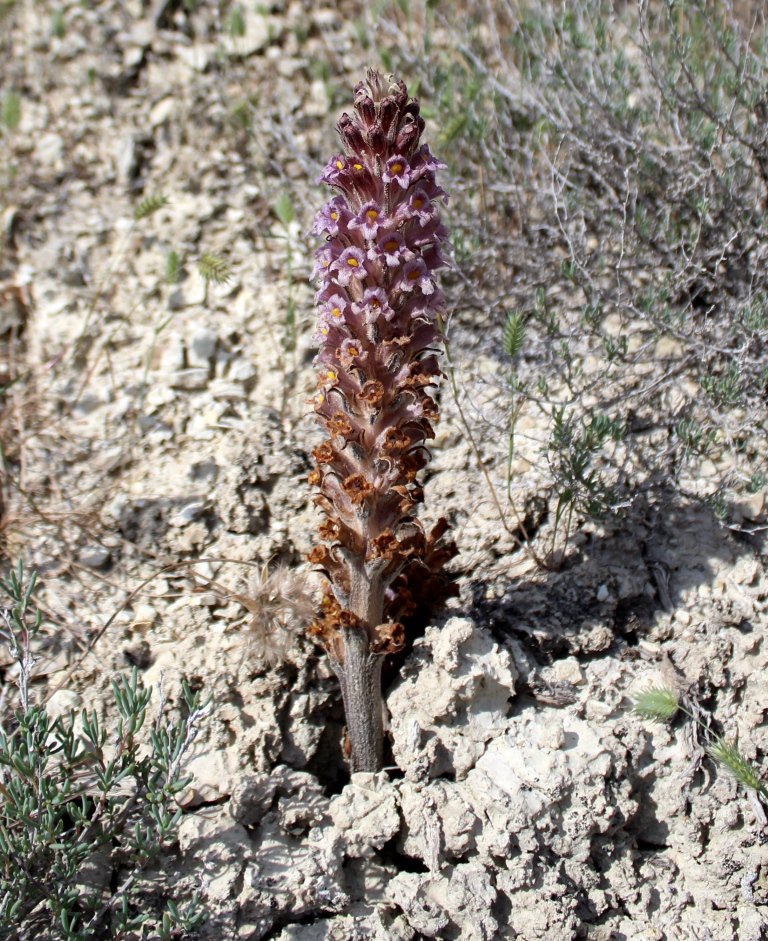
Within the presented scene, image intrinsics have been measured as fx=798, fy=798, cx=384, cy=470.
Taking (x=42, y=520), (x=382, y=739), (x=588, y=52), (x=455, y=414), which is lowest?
(x=382, y=739)

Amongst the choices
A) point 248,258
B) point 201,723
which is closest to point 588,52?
point 248,258

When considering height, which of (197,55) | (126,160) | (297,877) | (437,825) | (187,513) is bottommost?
(297,877)

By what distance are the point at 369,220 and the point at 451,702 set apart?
5.47 feet

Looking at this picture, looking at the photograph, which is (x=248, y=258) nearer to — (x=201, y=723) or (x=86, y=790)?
(x=201, y=723)

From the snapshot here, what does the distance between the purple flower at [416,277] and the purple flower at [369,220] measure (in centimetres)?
14

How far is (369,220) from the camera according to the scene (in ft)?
7.99

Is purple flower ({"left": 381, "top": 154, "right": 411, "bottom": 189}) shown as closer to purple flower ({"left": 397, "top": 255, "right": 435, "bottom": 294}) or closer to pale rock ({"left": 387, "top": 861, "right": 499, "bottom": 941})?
purple flower ({"left": 397, "top": 255, "right": 435, "bottom": 294})

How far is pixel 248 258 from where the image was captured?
4523 mm

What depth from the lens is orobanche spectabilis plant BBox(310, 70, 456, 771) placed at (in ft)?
8.00

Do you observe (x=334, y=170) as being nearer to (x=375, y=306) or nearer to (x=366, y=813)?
(x=375, y=306)

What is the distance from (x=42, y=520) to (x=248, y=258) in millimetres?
1852

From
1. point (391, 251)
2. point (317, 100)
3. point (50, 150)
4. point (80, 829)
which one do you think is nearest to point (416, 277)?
point (391, 251)

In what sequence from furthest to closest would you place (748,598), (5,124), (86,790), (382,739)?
1. (5,124)
2. (748,598)
3. (382,739)
4. (86,790)

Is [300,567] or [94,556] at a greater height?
[94,556]
